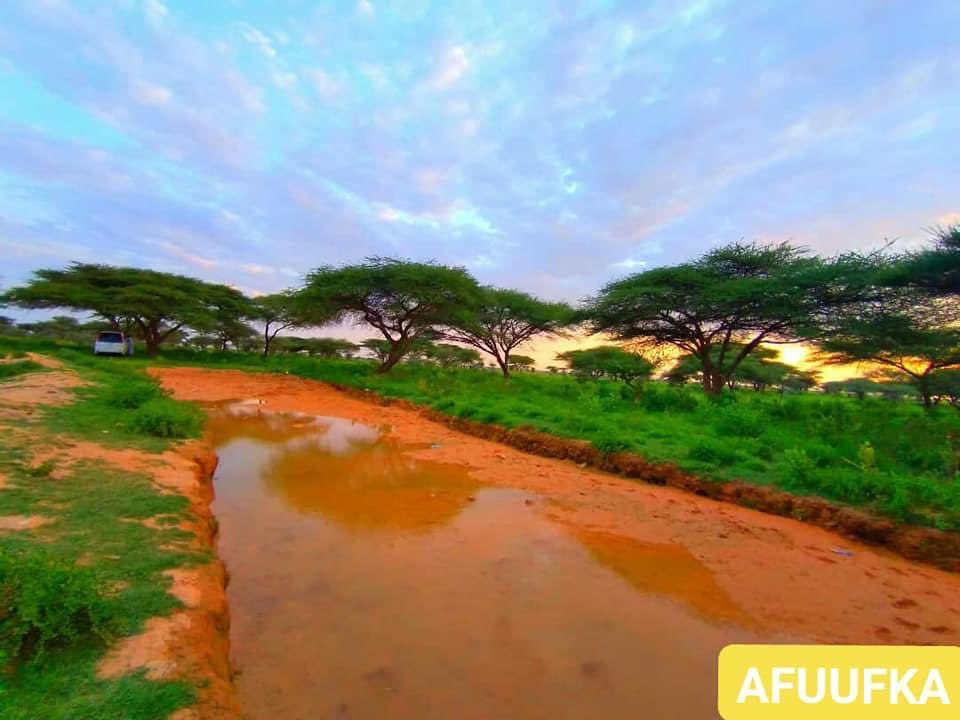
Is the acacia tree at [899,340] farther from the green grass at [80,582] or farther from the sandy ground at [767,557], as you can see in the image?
the green grass at [80,582]

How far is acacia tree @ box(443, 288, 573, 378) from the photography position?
72.7 feet

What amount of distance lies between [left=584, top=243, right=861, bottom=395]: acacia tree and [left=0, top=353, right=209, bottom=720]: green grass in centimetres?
1270

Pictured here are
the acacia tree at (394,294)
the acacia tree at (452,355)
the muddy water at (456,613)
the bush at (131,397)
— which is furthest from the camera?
the acacia tree at (452,355)

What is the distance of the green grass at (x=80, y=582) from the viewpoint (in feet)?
5.70

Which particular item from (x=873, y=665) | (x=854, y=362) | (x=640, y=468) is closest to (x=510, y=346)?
(x=854, y=362)

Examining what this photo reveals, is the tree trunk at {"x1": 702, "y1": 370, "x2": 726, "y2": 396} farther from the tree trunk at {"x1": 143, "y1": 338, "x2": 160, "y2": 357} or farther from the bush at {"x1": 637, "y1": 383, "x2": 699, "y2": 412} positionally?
the tree trunk at {"x1": 143, "y1": 338, "x2": 160, "y2": 357}

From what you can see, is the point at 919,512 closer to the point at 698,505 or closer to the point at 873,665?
the point at 698,505

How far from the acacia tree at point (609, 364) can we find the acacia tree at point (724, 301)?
9.53 feet

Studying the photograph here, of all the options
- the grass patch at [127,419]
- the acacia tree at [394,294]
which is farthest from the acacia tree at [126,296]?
the grass patch at [127,419]

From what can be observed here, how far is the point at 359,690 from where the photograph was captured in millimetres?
2258

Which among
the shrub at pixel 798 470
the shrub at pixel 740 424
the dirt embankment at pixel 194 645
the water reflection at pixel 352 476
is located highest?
the shrub at pixel 740 424

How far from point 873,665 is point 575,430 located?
18.5 ft

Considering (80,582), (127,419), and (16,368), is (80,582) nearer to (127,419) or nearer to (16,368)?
(127,419)

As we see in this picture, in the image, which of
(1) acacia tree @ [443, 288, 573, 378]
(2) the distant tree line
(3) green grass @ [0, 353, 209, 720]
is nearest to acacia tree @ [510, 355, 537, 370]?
(2) the distant tree line
